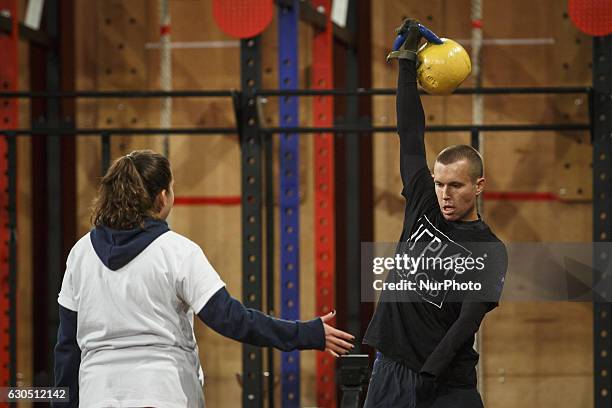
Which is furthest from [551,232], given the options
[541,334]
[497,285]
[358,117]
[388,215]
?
[497,285]

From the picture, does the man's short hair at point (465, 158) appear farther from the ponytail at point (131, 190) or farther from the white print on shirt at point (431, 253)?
the ponytail at point (131, 190)

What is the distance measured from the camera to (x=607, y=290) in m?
3.59

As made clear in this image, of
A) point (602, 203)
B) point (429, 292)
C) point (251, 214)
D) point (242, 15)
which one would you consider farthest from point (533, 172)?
point (429, 292)

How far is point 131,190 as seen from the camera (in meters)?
2.31

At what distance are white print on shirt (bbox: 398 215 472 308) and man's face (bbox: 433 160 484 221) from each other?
2.8 inches

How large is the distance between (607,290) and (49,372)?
2917 mm

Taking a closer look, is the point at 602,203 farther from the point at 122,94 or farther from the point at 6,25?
the point at 6,25

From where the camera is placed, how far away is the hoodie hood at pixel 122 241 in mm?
2262

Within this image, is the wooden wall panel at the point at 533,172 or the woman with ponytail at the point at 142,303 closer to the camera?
the woman with ponytail at the point at 142,303

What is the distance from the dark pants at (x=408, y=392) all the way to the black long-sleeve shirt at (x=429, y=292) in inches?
1.1

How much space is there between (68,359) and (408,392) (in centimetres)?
99

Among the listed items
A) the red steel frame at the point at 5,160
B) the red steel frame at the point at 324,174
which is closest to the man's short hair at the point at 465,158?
the red steel frame at the point at 324,174

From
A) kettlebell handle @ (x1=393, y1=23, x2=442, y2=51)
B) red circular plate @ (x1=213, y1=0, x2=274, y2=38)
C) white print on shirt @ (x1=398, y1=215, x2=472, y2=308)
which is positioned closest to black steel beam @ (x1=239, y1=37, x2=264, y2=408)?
red circular plate @ (x1=213, y1=0, x2=274, y2=38)

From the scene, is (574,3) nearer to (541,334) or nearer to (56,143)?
(541,334)
